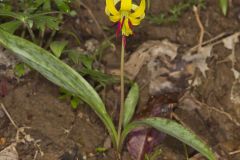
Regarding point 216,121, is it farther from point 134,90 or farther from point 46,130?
point 46,130

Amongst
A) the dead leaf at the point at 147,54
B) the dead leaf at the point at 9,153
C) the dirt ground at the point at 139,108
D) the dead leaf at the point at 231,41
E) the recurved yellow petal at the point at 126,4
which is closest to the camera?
the recurved yellow petal at the point at 126,4

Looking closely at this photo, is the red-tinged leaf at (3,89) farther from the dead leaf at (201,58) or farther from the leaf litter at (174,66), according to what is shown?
the dead leaf at (201,58)

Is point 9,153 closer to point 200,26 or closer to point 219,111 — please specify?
point 219,111

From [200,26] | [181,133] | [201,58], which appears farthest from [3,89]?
[200,26]

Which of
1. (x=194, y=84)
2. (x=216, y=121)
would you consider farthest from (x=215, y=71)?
(x=216, y=121)

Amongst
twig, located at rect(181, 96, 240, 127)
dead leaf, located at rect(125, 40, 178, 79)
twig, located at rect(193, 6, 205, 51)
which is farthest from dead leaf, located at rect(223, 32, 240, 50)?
twig, located at rect(181, 96, 240, 127)

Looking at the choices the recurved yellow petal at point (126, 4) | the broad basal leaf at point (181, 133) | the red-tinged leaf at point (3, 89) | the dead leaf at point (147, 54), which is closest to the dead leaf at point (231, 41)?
the dead leaf at point (147, 54)

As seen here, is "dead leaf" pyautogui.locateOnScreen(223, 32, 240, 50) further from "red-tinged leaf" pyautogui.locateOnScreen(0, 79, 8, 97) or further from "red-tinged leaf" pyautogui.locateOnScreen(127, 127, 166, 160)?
"red-tinged leaf" pyautogui.locateOnScreen(0, 79, 8, 97)

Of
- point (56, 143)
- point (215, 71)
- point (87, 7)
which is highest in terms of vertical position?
point (87, 7)
